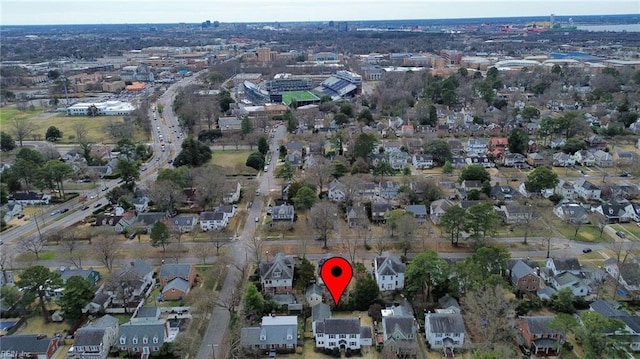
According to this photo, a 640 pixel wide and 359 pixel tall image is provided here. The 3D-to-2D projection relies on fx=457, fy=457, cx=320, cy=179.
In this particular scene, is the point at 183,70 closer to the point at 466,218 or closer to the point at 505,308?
the point at 466,218

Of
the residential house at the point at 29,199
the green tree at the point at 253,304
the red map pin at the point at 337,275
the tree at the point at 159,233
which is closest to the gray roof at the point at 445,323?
the red map pin at the point at 337,275

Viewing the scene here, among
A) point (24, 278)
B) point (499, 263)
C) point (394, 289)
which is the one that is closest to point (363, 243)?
point (394, 289)

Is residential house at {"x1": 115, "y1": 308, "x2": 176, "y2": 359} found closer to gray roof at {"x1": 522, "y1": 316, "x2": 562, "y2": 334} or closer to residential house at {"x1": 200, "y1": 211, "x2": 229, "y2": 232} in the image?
residential house at {"x1": 200, "y1": 211, "x2": 229, "y2": 232}

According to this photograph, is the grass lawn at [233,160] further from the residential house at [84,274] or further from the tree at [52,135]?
the tree at [52,135]

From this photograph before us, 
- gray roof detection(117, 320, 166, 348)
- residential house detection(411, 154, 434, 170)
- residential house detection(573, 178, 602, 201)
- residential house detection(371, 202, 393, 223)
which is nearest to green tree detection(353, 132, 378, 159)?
residential house detection(411, 154, 434, 170)

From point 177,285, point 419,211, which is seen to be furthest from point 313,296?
point 419,211

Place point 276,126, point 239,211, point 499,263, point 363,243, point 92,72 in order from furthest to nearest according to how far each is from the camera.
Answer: point 92,72 < point 276,126 < point 239,211 < point 363,243 < point 499,263
